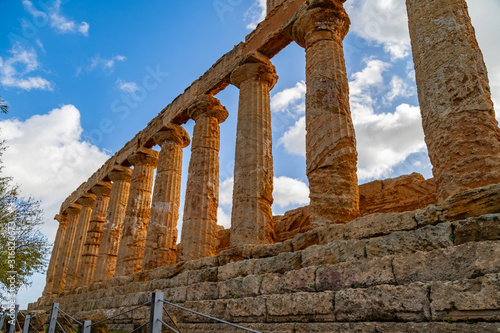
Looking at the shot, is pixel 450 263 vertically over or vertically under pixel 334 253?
under

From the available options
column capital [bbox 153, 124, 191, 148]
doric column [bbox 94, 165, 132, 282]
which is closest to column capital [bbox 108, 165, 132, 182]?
doric column [bbox 94, 165, 132, 282]

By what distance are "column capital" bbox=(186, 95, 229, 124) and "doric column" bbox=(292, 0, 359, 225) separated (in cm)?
435

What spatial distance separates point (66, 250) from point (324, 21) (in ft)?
70.1

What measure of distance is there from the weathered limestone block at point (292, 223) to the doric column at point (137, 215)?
584 centimetres

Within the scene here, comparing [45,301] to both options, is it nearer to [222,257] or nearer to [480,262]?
[222,257]

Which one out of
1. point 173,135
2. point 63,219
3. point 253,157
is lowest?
point 253,157

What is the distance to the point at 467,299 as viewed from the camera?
365cm

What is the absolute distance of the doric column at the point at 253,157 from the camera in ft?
31.0

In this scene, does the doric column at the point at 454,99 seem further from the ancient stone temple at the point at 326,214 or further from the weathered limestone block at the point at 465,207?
the weathered limestone block at the point at 465,207

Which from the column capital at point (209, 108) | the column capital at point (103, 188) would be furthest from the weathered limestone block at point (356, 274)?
the column capital at point (103, 188)

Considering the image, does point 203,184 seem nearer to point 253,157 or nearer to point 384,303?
point 253,157

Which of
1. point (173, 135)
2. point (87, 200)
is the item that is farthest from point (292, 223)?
point (87, 200)

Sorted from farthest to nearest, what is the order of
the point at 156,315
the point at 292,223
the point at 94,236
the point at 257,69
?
the point at 94,236 → the point at 292,223 → the point at 257,69 → the point at 156,315

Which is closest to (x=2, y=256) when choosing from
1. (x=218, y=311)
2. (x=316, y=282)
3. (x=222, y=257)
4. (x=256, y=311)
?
(x=222, y=257)
